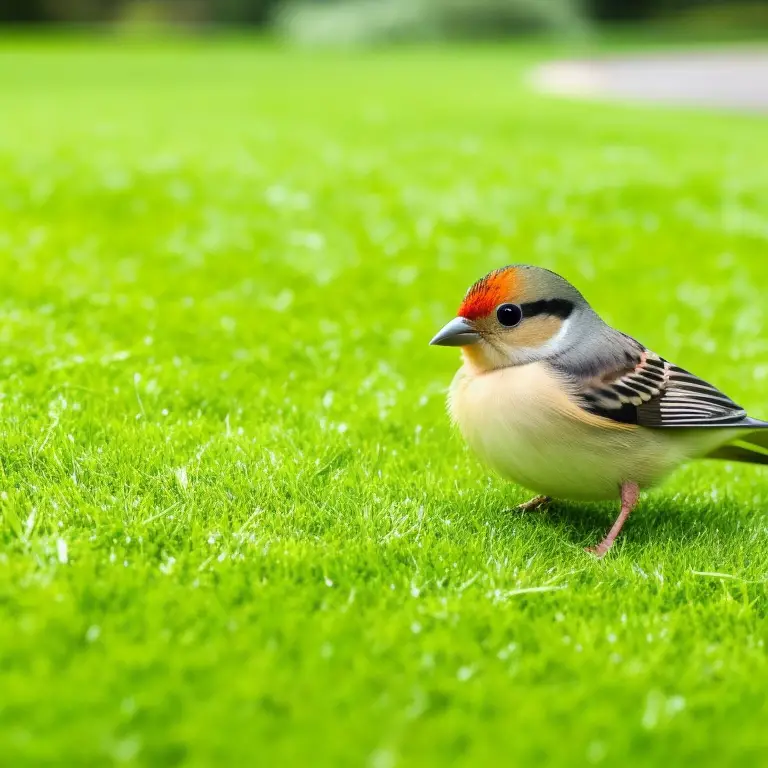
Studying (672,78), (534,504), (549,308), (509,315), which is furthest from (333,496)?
(672,78)

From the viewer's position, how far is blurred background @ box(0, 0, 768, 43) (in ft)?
176

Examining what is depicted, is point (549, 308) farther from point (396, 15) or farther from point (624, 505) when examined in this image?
point (396, 15)

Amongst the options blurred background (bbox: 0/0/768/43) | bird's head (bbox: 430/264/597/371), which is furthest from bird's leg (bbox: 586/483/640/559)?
blurred background (bbox: 0/0/768/43)

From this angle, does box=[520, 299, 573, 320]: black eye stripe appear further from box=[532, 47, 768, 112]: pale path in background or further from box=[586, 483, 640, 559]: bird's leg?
box=[532, 47, 768, 112]: pale path in background

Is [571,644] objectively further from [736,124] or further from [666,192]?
[736,124]

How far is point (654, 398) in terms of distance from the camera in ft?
16.0

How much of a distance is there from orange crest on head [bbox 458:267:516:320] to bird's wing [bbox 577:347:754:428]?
58 cm

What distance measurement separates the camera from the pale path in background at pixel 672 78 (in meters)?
29.3

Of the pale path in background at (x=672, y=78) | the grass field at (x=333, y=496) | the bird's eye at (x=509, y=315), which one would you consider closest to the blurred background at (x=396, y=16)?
the pale path in background at (x=672, y=78)

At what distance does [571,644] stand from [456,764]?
88 centimetres

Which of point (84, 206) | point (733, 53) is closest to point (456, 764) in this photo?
point (84, 206)

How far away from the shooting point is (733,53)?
48125 millimetres

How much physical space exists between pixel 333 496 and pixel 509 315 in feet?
4.18

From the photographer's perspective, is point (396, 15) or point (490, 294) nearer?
point (490, 294)
